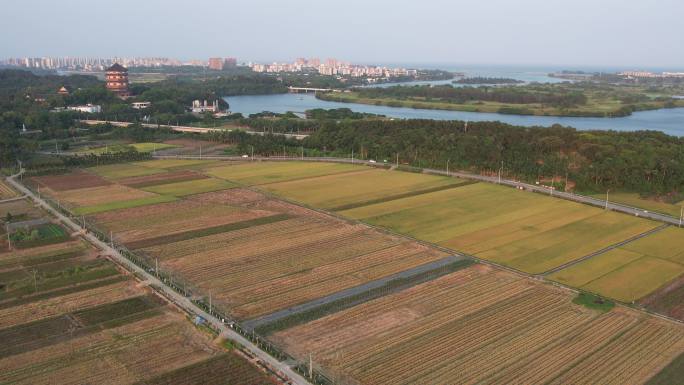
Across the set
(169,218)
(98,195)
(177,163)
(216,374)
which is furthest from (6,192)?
(216,374)

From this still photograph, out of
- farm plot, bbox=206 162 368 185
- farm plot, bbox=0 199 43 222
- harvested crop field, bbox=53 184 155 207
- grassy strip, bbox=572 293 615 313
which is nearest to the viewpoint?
grassy strip, bbox=572 293 615 313

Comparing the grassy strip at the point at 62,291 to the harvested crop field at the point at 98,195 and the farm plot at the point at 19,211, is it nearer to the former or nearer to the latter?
the farm plot at the point at 19,211

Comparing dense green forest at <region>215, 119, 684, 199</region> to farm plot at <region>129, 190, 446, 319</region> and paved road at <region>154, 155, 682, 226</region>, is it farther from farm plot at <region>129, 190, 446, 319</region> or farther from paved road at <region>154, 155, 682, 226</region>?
farm plot at <region>129, 190, 446, 319</region>

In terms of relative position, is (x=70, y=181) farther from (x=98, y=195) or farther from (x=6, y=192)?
(x=98, y=195)

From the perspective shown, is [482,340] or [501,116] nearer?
[482,340]

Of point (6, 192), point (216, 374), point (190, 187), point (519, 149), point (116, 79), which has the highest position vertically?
point (116, 79)

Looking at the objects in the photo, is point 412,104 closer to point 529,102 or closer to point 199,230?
point 529,102

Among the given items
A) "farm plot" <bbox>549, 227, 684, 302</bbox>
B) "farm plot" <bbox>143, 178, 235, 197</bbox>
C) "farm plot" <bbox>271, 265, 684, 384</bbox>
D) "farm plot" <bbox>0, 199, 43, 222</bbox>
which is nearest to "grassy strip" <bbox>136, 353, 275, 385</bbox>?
"farm plot" <bbox>271, 265, 684, 384</bbox>
